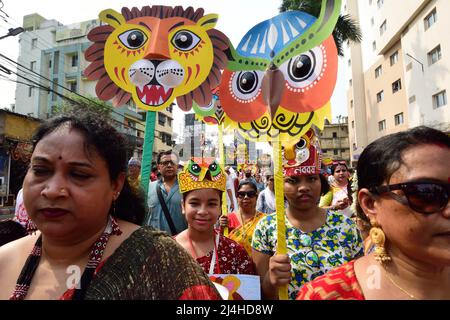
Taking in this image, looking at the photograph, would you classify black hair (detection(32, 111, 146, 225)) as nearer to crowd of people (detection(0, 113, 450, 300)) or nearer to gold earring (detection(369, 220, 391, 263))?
crowd of people (detection(0, 113, 450, 300))

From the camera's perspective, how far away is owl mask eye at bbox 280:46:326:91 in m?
2.21

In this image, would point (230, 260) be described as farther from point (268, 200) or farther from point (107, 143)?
point (268, 200)

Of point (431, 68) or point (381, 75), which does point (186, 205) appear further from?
point (381, 75)

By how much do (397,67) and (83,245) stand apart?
23.5 metres

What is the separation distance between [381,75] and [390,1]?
4.83m

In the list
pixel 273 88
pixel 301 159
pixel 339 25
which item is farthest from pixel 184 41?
pixel 339 25

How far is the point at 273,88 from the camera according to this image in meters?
2.31

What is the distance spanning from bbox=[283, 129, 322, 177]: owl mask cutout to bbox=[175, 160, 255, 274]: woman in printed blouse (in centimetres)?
58

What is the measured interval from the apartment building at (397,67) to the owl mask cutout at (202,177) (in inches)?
354

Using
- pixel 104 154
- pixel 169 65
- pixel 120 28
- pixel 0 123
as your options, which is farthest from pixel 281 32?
pixel 0 123

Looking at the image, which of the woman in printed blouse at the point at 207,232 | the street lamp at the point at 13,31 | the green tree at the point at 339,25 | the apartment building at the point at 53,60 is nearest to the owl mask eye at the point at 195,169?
the woman in printed blouse at the point at 207,232

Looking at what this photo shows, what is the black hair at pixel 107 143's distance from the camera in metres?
1.26

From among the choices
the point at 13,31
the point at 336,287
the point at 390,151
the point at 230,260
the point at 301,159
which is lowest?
the point at 230,260

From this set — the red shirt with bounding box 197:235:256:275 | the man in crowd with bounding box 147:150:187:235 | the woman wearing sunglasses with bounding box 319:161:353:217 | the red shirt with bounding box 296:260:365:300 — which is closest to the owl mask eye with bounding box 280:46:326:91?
the red shirt with bounding box 197:235:256:275
